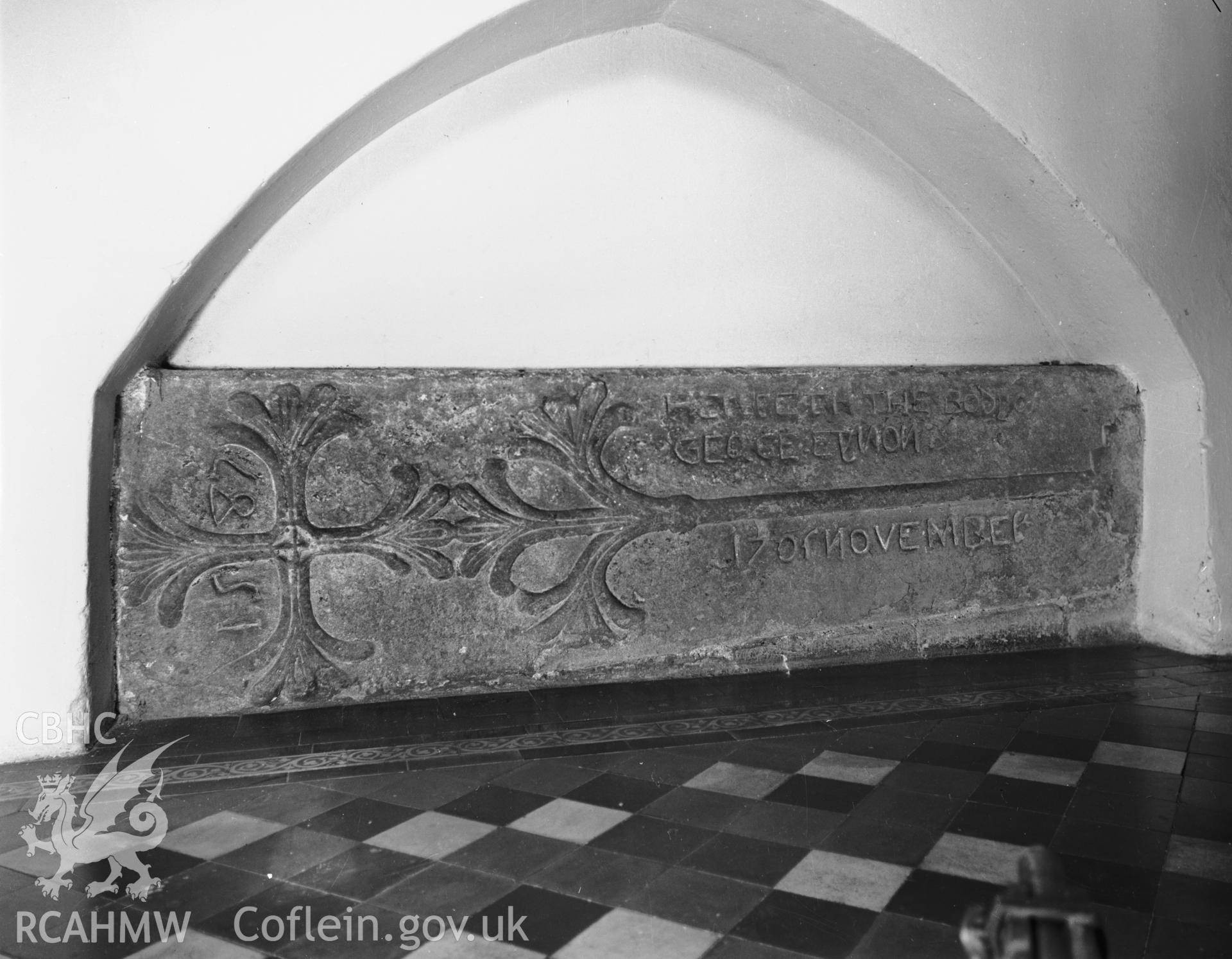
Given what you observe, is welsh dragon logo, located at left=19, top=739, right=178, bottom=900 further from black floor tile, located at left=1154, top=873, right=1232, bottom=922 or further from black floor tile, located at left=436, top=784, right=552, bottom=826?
black floor tile, located at left=1154, top=873, right=1232, bottom=922

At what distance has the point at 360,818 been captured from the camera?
2123mm

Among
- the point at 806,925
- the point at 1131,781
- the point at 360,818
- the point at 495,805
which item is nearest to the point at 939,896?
the point at 806,925

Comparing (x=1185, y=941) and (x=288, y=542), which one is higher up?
(x=288, y=542)

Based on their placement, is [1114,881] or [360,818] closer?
[1114,881]

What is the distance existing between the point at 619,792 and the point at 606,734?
0.41 meters

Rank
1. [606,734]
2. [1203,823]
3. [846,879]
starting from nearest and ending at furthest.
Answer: [846,879]
[1203,823]
[606,734]

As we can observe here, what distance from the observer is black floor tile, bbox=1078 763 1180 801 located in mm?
2234

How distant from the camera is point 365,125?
2.83m

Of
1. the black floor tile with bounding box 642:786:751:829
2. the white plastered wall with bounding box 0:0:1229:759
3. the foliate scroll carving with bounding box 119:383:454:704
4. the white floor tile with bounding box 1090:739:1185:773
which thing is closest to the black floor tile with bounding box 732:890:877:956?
the black floor tile with bounding box 642:786:751:829

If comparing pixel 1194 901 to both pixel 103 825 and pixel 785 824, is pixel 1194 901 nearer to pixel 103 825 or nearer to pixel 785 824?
pixel 785 824

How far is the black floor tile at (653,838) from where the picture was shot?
6.42 feet

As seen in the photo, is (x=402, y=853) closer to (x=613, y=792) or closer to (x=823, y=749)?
(x=613, y=792)

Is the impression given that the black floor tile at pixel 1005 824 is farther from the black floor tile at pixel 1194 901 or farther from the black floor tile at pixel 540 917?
the black floor tile at pixel 540 917

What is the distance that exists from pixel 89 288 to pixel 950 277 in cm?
282
